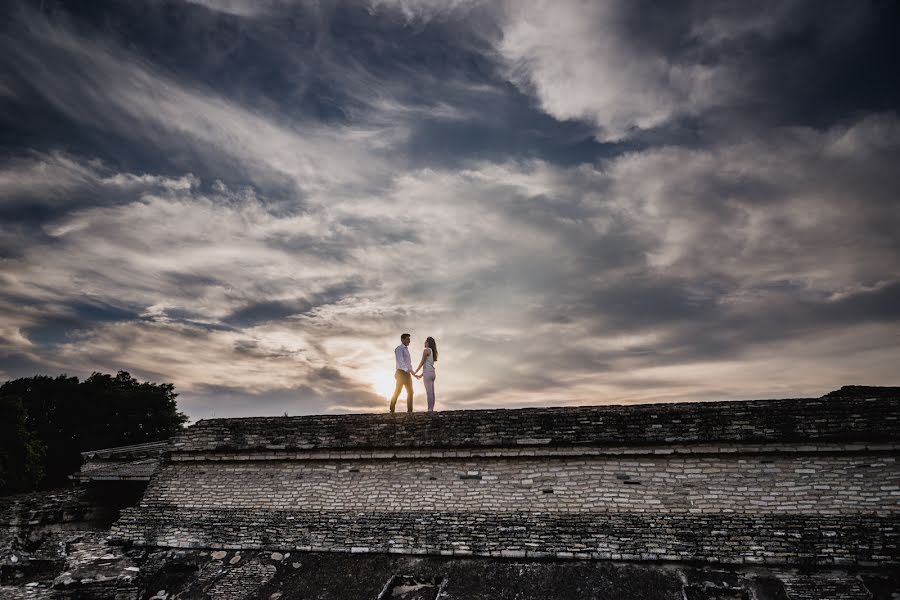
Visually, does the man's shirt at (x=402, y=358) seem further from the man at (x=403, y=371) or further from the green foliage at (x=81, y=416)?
the green foliage at (x=81, y=416)

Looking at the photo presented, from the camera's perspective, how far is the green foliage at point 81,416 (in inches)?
1378

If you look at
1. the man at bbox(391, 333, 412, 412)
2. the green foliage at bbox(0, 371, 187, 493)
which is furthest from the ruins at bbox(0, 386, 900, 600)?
the green foliage at bbox(0, 371, 187, 493)

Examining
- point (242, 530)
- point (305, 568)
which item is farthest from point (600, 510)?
point (242, 530)

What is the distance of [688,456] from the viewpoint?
28.0 ft

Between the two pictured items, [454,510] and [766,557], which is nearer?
[766,557]

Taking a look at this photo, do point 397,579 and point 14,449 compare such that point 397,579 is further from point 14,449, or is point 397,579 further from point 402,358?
point 14,449

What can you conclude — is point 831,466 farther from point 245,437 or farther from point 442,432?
point 245,437

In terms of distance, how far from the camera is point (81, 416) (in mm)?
36125

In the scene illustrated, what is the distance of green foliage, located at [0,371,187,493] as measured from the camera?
3500 cm

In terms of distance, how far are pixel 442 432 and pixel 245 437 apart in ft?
14.1

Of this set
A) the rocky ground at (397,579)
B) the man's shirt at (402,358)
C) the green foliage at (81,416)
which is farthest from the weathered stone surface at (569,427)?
the green foliage at (81,416)

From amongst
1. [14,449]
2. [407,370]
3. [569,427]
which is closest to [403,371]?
[407,370]

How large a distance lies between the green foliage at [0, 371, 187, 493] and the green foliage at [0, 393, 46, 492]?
677cm

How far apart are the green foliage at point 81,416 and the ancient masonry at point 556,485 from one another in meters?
30.3
